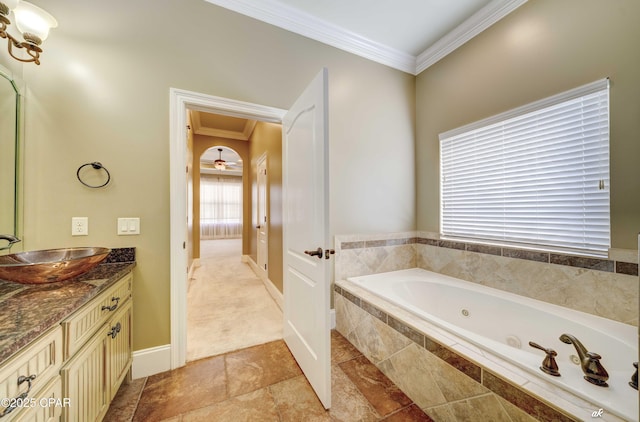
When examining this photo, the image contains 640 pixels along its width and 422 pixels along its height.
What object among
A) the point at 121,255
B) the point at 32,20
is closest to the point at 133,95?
the point at 32,20

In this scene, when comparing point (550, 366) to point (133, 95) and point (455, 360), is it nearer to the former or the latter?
point (455, 360)

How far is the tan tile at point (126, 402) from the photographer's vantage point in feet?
4.25

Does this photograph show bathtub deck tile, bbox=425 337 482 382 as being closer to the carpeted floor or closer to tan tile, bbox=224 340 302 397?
tan tile, bbox=224 340 302 397

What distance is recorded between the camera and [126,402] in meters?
1.39

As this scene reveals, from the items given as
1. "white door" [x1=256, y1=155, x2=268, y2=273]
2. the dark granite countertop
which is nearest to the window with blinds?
"white door" [x1=256, y1=155, x2=268, y2=273]

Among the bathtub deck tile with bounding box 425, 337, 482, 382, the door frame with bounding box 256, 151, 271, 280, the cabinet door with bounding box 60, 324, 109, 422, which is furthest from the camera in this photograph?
the door frame with bounding box 256, 151, 271, 280

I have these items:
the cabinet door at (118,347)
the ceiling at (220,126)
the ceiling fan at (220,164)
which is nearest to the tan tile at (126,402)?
the cabinet door at (118,347)

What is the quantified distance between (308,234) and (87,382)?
124 centimetres

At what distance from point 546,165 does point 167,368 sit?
3.20 meters

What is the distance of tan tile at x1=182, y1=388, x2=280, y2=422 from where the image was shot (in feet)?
4.25

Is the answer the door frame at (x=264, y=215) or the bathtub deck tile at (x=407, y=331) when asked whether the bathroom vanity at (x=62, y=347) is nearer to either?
the bathtub deck tile at (x=407, y=331)

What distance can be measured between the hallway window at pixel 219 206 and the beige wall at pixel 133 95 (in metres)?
7.31

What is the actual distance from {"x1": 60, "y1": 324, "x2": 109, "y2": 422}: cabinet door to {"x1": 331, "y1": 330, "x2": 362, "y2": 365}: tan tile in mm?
1391

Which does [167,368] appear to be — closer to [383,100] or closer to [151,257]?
[151,257]
